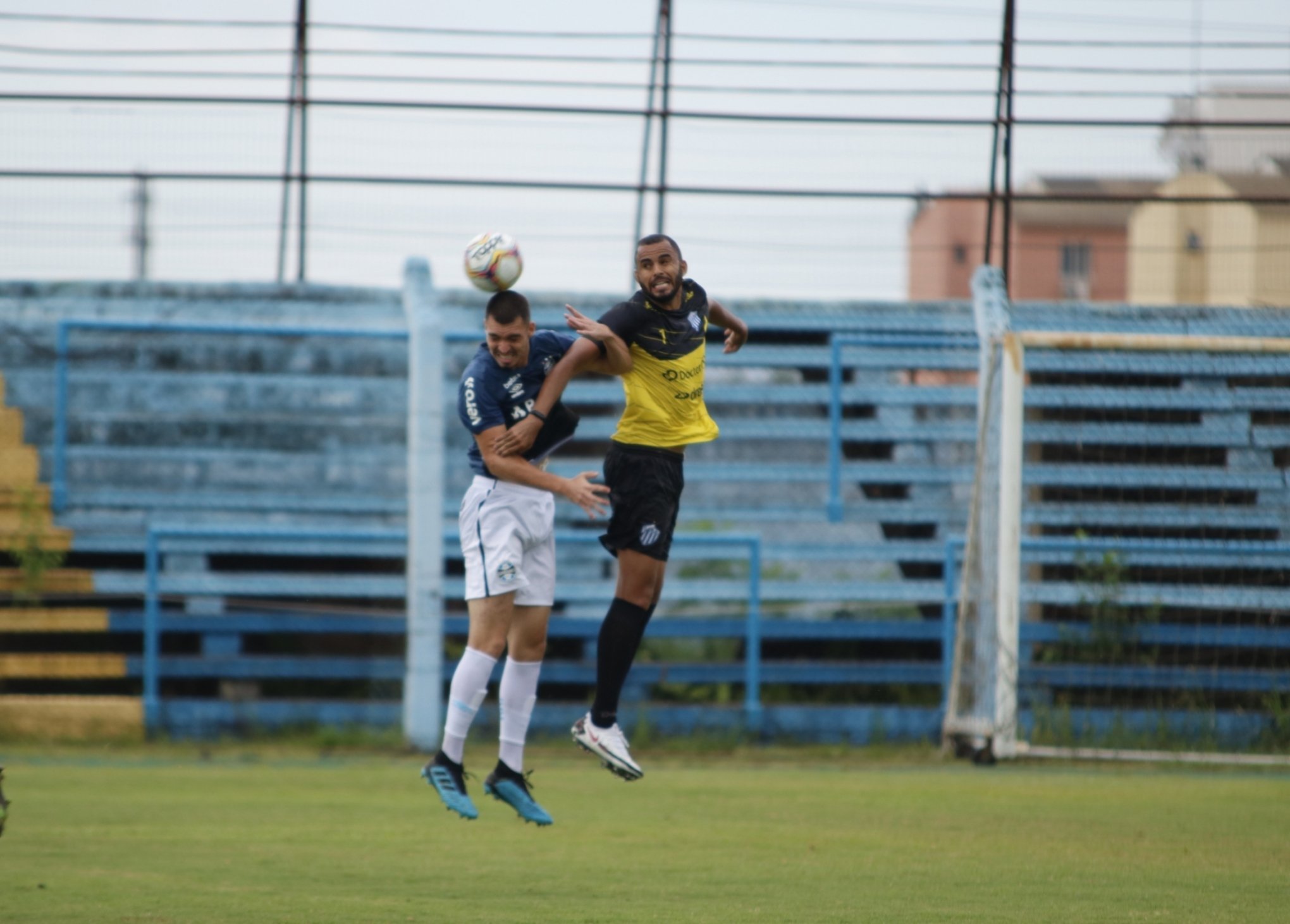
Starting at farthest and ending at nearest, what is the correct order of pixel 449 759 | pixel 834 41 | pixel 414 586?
pixel 834 41 → pixel 414 586 → pixel 449 759

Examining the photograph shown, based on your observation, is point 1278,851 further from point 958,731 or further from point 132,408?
point 132,408

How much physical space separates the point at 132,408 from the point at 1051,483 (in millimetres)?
7379

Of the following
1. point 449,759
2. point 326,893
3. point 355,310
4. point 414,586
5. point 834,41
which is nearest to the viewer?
point 326,893

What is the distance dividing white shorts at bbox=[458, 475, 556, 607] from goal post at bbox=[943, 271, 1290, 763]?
15.3 feet

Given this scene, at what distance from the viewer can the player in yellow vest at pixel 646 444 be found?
234 inches

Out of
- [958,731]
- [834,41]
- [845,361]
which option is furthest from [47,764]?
[834,41]

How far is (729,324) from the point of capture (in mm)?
6496

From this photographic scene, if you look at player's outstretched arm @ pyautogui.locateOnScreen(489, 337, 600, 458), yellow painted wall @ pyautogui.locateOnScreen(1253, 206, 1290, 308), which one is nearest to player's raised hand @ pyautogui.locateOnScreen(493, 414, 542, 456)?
player's outstretched arm @ pyautogui.locateOnScreen(489, 337, 600, 458)

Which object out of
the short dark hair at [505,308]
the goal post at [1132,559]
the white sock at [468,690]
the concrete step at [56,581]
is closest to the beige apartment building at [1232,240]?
the goal post at [1132,559]

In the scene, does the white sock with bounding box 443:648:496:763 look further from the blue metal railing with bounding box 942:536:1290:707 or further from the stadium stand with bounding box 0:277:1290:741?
the blue metal railing with bounding box 942:536:1290:707

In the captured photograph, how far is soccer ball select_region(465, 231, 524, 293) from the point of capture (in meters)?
5.85

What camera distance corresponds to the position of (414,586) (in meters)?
10.5

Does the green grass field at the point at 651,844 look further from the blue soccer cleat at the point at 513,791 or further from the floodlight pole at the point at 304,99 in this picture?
the floodlight pole at the point at 304,99

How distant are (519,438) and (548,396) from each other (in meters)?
0.20
